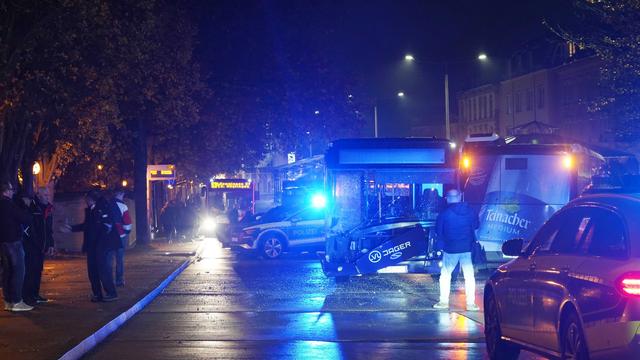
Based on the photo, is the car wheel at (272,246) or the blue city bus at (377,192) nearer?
the blue city bus at (377,192)

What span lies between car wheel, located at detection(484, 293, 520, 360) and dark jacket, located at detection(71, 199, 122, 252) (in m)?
7.51

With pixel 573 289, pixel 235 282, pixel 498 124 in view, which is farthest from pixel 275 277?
pixel 498 124

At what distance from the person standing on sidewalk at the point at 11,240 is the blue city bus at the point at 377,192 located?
6825 millimetres

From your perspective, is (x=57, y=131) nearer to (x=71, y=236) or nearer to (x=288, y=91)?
(x=71, y=236)

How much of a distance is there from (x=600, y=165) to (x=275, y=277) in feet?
52.6

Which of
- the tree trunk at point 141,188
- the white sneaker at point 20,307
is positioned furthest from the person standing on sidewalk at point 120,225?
the tree trunk at point 141,188

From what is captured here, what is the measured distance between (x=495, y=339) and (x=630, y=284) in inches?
142

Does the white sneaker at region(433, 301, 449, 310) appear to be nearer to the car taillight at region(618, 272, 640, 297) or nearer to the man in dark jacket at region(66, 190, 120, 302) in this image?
the man in dark jacket at region(66, 190, 120, 302)

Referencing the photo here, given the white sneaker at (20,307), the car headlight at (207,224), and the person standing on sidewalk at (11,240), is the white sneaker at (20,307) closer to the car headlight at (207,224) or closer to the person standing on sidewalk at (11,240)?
the person standing on sidewalk at (11,240)

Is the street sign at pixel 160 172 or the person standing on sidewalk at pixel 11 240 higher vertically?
the street sign at pixel 160 172

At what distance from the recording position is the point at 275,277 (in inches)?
909

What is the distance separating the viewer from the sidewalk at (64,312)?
1173 cm

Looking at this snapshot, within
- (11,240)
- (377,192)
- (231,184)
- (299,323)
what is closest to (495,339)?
(299,323)

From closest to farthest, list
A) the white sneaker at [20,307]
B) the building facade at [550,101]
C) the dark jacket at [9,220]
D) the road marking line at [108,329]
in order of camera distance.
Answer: the road marking line at [108,329] → the dark jacket at [9,220] → the white sneaker at [20,307] → the building facade at [550,101]
